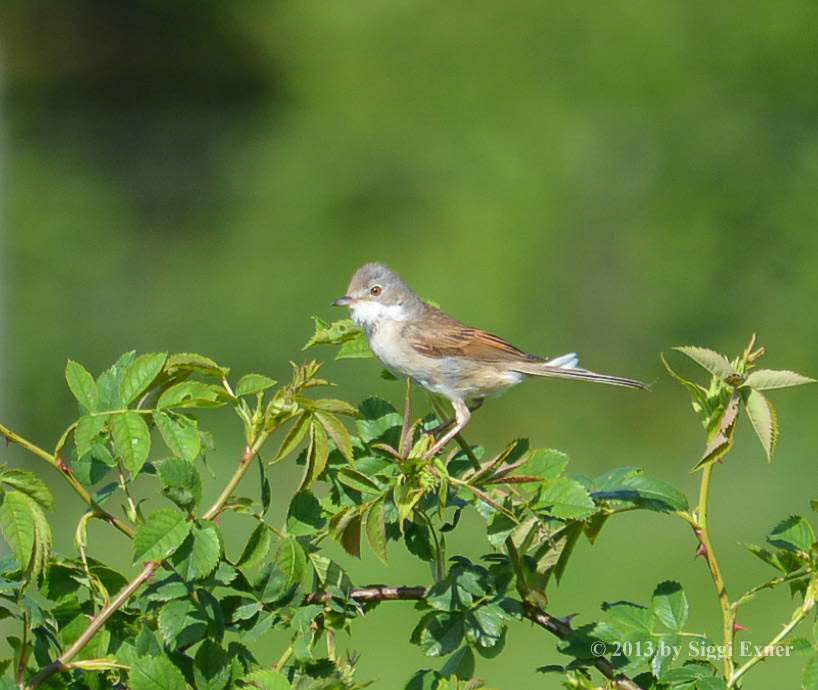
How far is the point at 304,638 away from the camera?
1.95 m

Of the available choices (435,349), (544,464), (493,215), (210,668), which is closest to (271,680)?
(210,668)

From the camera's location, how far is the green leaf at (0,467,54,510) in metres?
1.90

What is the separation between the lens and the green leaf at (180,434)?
6.54 feet

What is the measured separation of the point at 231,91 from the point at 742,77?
6.87 metres

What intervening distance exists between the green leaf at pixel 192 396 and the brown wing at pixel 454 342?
202cm

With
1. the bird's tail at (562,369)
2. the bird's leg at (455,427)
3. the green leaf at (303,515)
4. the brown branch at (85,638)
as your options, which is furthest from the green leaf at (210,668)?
the bird's tail at (562,369)

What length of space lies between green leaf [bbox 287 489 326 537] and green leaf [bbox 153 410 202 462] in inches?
7.3

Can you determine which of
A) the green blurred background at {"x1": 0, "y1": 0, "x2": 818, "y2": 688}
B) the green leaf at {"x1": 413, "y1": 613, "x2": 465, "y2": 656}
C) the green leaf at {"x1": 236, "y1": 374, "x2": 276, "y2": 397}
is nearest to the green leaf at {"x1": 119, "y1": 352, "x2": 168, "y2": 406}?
the green leaf at {"x1": 236, "y1": 374, "x2": 276, "y2": 397}

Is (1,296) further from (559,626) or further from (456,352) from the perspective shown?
(559,626)

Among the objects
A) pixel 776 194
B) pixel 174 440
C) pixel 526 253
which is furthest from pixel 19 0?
pixel 174 440

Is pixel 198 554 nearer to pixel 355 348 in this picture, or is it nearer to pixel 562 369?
pixel 355 348

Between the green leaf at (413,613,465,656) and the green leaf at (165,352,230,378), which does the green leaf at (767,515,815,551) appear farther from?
the green leaf at (165,352,230,378)

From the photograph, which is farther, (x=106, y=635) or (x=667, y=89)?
(x=667, y=89)

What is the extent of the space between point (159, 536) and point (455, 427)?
45.7 inches
